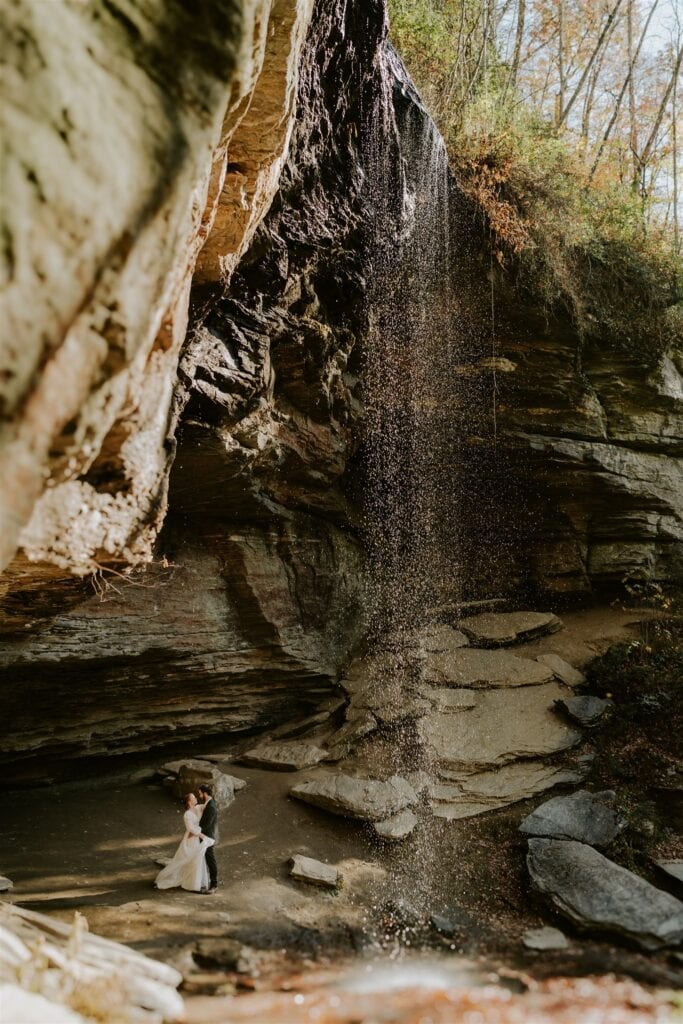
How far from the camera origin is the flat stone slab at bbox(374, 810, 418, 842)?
8844 millimetres

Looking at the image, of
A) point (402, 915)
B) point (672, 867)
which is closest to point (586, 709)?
point (672, 867)

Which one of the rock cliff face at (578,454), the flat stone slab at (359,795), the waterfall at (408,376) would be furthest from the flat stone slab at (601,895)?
the rock cliff face at (578,454)

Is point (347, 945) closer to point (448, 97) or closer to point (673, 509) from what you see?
point (673, 509)

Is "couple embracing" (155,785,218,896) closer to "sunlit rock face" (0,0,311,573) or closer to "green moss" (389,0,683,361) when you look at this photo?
"sunlit rock face" (0,0,311,573)

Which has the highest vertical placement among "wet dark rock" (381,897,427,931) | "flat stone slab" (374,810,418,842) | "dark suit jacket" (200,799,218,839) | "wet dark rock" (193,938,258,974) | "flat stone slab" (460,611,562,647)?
"flat stone slab" (460,611,562,647)

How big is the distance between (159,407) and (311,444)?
18.3ft

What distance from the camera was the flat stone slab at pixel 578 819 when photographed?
8.25 metres

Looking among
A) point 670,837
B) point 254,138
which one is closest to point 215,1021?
point 670,837

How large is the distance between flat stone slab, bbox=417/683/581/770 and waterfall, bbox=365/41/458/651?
2.05 meters

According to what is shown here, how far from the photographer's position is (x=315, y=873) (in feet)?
25.7

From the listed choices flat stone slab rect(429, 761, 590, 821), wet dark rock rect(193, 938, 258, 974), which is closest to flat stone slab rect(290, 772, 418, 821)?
flat stone slab rect(429, 761, 590, 821)

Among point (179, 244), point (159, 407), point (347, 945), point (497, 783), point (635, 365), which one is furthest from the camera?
point (635, 365)

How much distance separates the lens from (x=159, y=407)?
551cm

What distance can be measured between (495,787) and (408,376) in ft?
23.2
